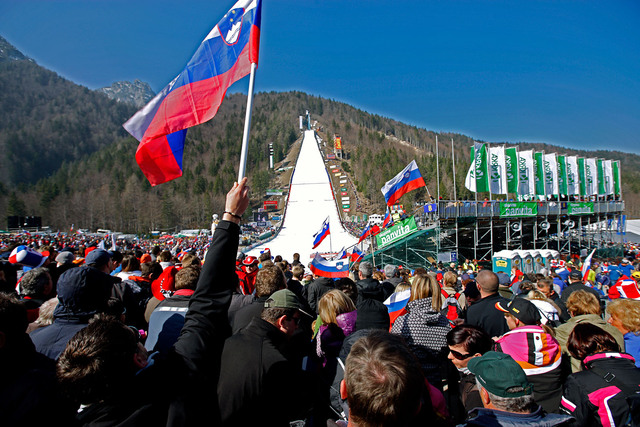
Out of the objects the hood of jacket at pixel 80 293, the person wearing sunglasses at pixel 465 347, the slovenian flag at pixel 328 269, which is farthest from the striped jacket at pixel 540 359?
the slovenian flag at pixel 328 269

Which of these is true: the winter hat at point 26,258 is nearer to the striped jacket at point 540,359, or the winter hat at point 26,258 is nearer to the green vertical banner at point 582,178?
the striped jacket at point 540,359

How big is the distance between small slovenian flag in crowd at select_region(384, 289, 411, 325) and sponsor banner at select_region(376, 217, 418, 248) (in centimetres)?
1161

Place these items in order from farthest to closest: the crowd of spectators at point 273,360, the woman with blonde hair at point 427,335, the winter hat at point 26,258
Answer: the winter hat at point 26,258 < the woman with blonde hair at point 427,335 < the crowd of spectators at point 273,360

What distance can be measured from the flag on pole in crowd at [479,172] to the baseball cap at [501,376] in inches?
995

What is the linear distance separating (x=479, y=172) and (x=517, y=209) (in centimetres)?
375

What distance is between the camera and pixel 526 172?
28703 mm

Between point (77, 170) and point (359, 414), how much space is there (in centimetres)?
12098

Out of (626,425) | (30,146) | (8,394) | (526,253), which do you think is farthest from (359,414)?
(30,146)

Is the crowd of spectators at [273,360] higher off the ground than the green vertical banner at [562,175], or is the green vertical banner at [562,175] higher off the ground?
the green vertical banner at [562,175]

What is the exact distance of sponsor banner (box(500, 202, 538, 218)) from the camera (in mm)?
25438

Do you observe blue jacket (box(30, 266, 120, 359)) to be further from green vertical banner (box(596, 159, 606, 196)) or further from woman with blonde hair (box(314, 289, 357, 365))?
green vertical banner (box(596, 159, 606, 196))

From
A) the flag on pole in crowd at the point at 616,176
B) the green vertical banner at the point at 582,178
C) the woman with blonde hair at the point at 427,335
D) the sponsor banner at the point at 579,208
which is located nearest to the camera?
the woman with blonde hair at the point at 427,335

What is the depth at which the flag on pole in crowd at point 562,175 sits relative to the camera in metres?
32.3

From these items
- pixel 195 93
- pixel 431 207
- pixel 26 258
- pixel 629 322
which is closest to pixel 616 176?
pixel 431 207
